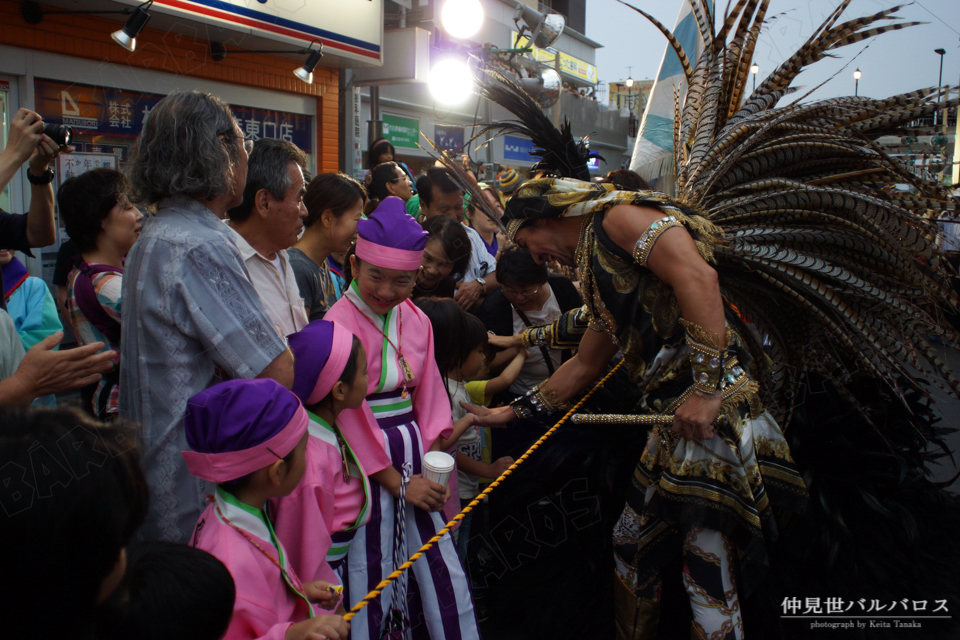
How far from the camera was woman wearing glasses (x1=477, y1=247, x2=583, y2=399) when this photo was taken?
2.91 metres

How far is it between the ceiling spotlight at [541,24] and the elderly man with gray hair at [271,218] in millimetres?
7784

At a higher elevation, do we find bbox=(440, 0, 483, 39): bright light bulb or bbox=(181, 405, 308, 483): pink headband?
bbox=(440, 0, 483, 39): bright light bulb

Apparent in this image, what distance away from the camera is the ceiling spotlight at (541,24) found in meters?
8.88

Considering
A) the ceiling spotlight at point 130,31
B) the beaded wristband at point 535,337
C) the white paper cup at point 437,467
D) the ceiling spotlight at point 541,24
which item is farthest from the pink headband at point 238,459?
the ceiling spotlight at point 541,24

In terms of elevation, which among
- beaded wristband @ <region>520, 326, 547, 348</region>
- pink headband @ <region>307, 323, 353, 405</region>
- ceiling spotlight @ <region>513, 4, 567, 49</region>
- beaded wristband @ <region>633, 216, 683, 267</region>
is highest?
ceiling spotlight @ <region>513, 4, 567, 49</region>

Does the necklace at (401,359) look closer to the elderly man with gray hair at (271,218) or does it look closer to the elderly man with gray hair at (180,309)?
the elderly man with gray hair at (271,218)

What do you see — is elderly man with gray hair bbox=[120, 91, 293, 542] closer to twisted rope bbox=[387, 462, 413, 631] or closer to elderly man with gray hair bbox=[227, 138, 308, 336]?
elderly man with gray hair bbox=[227, 138, 308, 336]

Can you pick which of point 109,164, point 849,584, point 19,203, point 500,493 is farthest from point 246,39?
point 849,584

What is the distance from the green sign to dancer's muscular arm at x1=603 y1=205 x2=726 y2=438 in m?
9.36

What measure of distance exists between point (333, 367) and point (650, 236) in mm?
960

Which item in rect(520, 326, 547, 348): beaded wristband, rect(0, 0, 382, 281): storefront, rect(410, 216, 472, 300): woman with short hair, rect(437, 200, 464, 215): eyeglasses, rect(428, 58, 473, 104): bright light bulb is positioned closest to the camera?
rect(520, 326, 547, 348): beaded wristband

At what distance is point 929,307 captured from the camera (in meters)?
2.31

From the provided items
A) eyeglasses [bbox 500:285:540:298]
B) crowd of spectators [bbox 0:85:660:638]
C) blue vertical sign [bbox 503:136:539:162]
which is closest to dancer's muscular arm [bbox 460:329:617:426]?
crowd of spectators [bbox 0:85:660:638]

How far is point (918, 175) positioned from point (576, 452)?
5.15 feet
